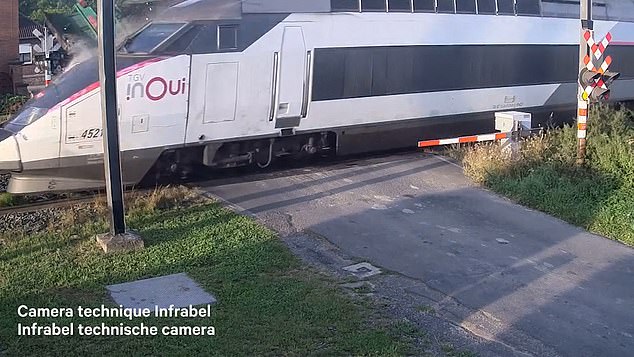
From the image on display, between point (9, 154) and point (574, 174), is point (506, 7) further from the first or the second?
point (9, 154)

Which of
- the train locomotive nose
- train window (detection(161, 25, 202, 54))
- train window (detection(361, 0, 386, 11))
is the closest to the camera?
the train locomotive nose

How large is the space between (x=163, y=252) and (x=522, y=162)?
252 inches

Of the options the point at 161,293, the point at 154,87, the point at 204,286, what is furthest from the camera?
the point at 154,87

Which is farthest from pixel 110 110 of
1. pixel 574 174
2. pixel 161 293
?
pixel 574 174

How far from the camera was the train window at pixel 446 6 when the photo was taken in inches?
536

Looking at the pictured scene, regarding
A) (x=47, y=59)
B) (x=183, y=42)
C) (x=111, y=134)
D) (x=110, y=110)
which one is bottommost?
(x=111, y=134)

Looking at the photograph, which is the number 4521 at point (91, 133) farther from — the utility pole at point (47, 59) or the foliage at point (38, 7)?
the foliage at point (38, 7)

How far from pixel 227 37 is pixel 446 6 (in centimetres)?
468

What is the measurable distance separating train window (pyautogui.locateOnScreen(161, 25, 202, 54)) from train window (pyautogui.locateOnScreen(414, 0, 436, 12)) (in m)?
4.34

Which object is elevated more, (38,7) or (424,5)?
(38,7)

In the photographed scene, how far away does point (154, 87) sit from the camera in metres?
10.2

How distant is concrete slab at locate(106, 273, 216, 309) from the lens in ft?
22.7

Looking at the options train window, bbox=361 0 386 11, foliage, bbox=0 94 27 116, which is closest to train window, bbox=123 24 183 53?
train window, bbox=361 0 386 11

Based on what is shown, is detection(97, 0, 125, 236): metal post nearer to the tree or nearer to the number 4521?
the number 4521
